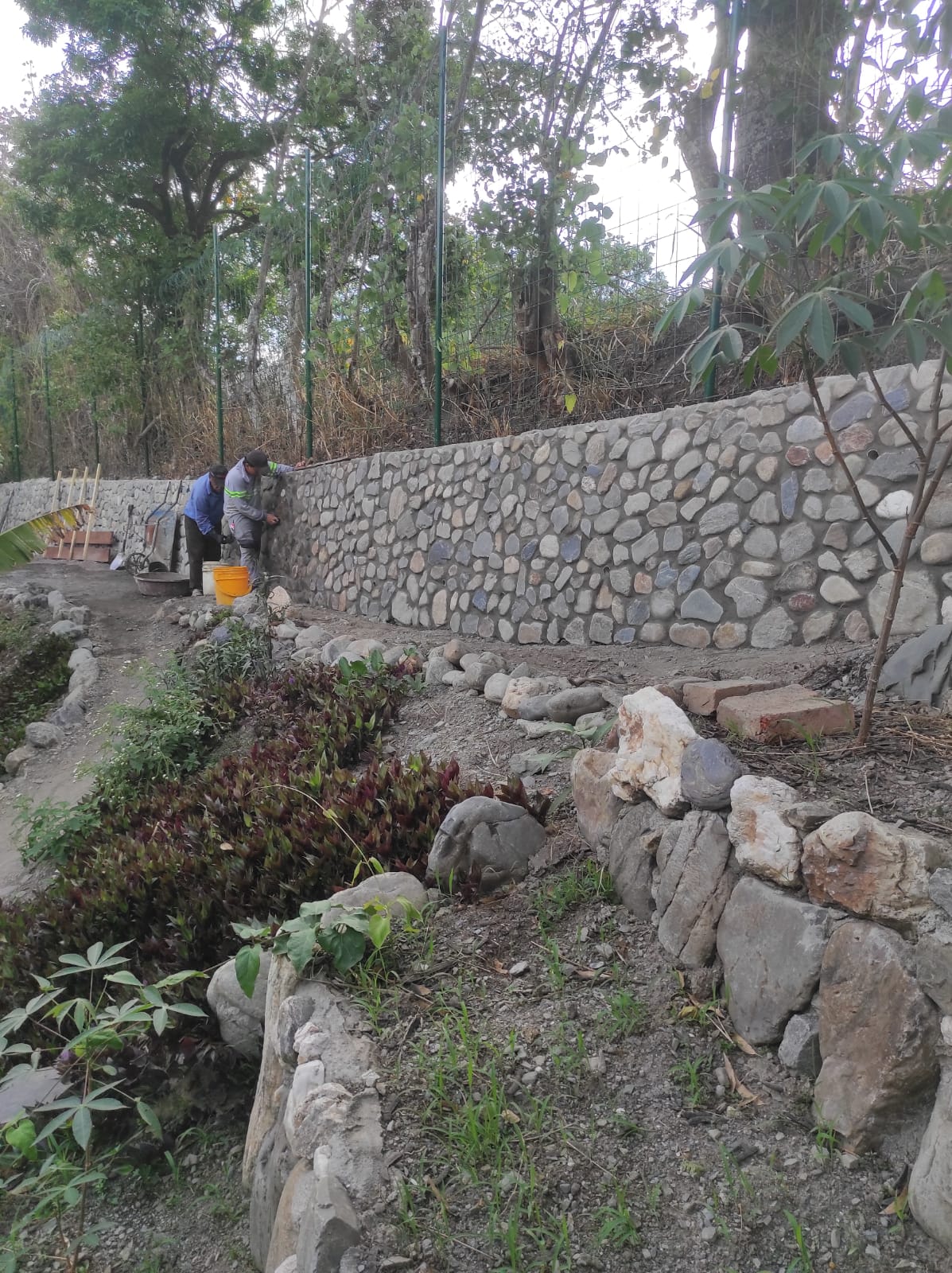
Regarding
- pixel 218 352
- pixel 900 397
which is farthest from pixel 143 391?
pixel 900 397

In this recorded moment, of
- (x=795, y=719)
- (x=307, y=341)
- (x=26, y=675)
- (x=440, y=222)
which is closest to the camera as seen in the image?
(x=795, y=719)

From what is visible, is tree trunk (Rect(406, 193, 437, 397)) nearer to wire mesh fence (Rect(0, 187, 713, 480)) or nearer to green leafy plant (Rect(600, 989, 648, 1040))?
wire mesh fence (Rect(0, 187, 713, 480))

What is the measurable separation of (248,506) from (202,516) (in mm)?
1401

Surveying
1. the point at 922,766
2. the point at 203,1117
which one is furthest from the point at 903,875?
the point at 203,1117

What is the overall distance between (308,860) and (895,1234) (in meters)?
2.36

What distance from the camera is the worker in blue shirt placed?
37.4ft

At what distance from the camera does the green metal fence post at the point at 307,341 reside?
1021 centimetres

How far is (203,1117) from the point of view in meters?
2.96

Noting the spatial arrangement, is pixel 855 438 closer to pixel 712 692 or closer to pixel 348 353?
pixel 712 692

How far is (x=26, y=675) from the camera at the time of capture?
9.10 m

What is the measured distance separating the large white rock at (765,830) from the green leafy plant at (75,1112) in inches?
63.7

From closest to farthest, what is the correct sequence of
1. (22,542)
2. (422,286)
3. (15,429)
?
(22,542) → (422,286) → (15,429)

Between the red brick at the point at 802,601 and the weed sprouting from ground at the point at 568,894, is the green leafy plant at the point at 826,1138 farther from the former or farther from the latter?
the red brick at the point at 802,601

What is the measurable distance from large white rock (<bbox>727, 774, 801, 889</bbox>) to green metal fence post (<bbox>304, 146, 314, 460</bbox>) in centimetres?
896
